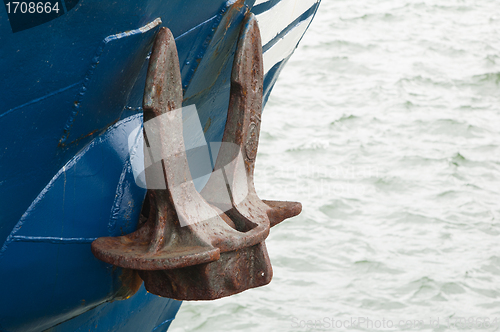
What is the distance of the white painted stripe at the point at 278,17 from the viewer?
1.99 m

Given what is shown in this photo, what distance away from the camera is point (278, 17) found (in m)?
2.13

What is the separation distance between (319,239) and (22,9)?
399cm

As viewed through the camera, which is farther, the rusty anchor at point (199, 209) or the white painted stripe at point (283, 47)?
the white painted stripe at point (283, 47)

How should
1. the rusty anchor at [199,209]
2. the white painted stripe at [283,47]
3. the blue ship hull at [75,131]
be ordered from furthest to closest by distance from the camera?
the white painted stripe at [283,47] → the rusty anchor at [199,209] → the blue ship hull at [75,131]

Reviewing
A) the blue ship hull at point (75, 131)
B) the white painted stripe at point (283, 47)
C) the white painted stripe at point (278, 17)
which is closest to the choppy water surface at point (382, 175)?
the white painted stripe at point (283, 47)

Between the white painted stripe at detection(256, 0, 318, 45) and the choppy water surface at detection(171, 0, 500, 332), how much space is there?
2.10m

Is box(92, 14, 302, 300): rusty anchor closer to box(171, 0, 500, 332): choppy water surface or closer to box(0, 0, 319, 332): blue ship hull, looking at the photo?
box(0, 0, 319, 332): blue ship hull

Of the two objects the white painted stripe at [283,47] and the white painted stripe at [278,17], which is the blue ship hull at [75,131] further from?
the white painted stripe at [283,47]

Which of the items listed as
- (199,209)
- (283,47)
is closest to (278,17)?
(283,47)

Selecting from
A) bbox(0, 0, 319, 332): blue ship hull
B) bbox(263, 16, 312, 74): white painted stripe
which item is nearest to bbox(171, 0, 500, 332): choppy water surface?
bbox(263, 16, 312, 74): white painted stripe

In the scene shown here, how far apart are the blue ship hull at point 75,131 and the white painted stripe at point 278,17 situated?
5.9 inches

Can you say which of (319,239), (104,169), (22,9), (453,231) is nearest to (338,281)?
(319,239)

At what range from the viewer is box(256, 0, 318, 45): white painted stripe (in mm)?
1992

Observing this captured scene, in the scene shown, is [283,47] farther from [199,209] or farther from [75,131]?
[75,131]
